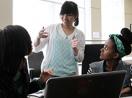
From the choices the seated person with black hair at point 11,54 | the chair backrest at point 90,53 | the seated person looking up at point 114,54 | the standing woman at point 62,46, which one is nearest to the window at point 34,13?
the chair backrest at point 90,53

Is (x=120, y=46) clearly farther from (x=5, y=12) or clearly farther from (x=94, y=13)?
(x=94, y=13)

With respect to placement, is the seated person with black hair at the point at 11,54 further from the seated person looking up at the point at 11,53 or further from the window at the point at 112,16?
the window at the point at 112,16

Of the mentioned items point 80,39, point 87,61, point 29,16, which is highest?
point 29,16

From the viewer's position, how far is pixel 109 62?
234 centimetres

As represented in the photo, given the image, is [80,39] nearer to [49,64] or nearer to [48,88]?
[49,64]

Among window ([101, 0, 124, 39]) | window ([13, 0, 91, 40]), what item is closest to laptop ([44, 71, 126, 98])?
window ([13, 0, 91, 40])

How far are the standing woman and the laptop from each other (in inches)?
48.8

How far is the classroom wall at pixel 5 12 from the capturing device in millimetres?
3309

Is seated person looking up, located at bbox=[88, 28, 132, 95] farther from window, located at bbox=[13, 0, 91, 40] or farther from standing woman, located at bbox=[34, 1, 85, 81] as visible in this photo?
window, located at bbox=[13, 0, 91, 40]

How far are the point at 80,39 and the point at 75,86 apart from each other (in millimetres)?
1602

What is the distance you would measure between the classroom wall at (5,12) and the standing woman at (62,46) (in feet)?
3.17

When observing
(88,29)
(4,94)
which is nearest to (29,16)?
(88,29)

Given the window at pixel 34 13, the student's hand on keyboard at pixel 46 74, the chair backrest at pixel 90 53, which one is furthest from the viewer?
the window at pixel 34 13

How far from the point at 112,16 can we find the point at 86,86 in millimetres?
5107
